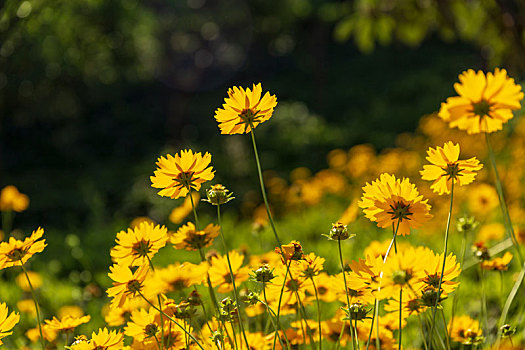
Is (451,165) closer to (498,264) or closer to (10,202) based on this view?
(498,264)

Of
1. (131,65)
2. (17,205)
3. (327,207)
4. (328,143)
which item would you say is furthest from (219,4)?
(17,205)

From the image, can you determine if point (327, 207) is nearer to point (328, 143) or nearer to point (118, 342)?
point (118, 342)

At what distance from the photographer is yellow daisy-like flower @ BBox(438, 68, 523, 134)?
83 cm

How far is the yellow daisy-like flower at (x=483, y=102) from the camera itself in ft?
2.72

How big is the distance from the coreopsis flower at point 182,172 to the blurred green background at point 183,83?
1.34 m

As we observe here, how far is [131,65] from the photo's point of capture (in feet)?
29.0

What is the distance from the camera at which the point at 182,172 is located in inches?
34.7

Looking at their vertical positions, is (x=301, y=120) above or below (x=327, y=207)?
above

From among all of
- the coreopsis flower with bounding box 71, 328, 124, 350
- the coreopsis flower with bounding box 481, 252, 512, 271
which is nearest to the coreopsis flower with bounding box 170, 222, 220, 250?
the coreopsis flower with bounding box 71, 328, 124, 350

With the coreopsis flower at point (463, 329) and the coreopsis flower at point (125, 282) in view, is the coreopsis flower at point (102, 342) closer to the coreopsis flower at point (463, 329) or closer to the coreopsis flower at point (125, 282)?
the coreopsis flower at point (125, 282)

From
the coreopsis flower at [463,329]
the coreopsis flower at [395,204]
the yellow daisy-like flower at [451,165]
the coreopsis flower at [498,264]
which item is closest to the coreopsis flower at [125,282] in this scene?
the coreopsis flower at [395,204]

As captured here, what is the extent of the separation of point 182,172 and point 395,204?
0.37 m

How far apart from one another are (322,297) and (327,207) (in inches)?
112

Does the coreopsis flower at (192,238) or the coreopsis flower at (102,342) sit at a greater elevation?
the coreopsis flower at (192,238)
